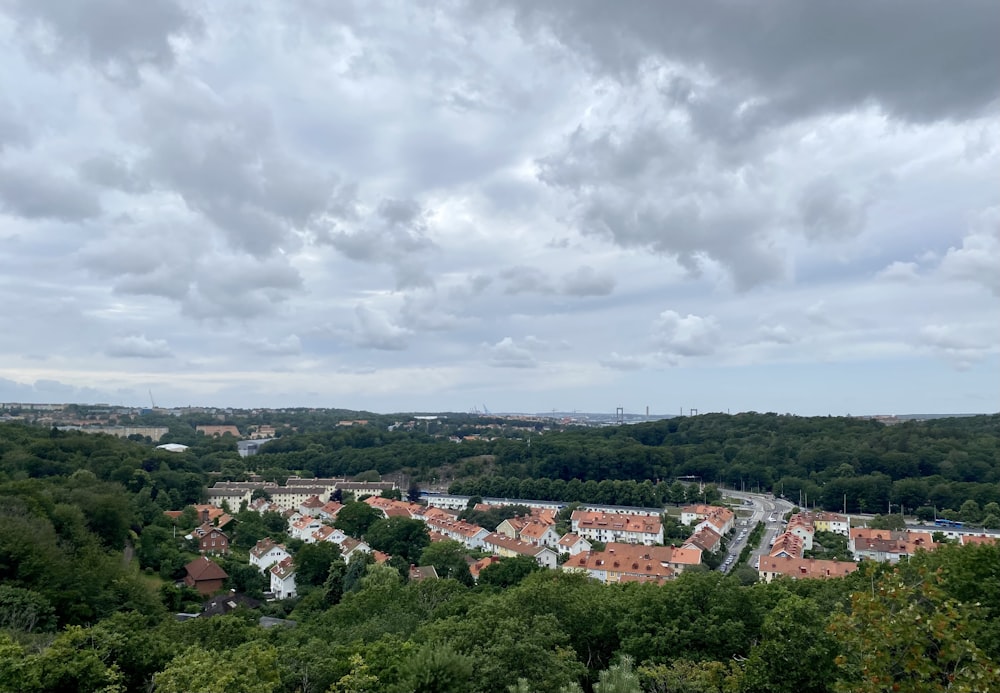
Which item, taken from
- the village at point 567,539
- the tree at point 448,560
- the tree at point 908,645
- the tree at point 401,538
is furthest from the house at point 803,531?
the tree at point 908,645

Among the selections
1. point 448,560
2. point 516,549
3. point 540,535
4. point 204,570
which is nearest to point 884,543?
point 540,535

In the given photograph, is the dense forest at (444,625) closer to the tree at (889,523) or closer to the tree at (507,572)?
the tree at (507,572)

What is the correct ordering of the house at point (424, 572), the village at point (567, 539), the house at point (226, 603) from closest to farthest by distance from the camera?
the house at point (226, 603) → the house at point (424, 572) → the village at point (567, 539)

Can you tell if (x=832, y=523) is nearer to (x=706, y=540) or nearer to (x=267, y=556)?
(x=706, y=540)

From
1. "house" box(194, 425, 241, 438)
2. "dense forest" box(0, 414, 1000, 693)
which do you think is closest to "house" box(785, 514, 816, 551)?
Answer: "dense forest" box(0, 414, 1000, 693)

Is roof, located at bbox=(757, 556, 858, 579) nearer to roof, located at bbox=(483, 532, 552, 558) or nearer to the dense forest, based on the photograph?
roof, located at bbox=(483, 532, 552, 558)

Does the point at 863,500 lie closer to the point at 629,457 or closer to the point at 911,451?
the point at 911,451
